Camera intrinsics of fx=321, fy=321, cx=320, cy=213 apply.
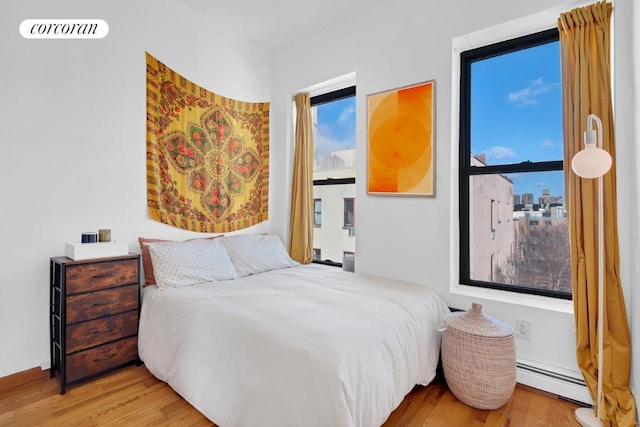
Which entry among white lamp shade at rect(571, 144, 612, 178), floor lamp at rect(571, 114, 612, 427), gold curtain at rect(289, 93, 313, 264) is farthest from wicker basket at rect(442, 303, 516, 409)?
gold curtain at rect(289, 93, 313, 264)

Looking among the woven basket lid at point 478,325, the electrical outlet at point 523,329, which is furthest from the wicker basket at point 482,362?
the electrical outlet at point 523,329

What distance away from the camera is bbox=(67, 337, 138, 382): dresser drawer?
196 centimetres

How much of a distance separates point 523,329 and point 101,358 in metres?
2.72

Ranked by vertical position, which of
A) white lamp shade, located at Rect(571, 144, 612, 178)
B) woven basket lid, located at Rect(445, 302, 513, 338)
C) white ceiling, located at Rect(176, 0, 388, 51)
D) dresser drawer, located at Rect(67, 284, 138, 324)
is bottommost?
woven basket lid, located at Rect(445, 302, 513, 338)

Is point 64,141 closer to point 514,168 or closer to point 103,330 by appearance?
point 103,330

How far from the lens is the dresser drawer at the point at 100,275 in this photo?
195cm

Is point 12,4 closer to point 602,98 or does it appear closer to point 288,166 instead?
point 288,166

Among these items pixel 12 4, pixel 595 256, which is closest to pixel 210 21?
pixel 12 4

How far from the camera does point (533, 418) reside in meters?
1.74

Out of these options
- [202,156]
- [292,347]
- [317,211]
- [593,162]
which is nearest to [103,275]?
[202,156]

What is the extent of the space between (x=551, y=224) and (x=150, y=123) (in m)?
3.07

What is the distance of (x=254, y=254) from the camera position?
2877 mm

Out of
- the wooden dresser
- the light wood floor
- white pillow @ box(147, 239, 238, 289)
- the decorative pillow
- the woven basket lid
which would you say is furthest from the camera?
the decorative pillow

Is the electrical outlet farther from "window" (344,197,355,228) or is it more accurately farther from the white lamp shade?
"window" (344,197,355,228)
